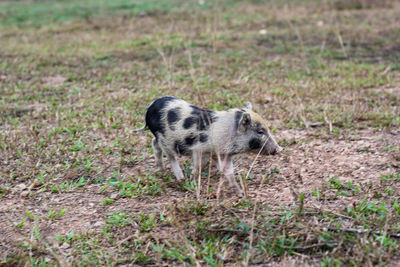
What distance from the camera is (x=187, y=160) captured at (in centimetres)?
487

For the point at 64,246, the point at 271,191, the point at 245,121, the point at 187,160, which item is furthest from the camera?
the point at 187,160

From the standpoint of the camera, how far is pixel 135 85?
728cm

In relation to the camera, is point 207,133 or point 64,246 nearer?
point 64,246

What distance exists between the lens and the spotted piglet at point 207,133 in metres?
4.03

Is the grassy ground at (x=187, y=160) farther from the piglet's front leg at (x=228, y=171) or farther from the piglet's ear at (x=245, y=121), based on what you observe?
the piglet's ear at (x=245, y=121)

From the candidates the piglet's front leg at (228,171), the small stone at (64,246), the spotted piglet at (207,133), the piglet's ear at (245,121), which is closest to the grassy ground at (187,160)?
the small stone at (64,246)

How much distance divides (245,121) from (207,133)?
37cm

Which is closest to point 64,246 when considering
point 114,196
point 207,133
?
point 114,196

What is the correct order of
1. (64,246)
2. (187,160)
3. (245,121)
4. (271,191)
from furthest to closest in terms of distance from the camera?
(187,160) < (271,191) < (245,121) < (64,246)

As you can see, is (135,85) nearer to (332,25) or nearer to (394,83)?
(394,83)

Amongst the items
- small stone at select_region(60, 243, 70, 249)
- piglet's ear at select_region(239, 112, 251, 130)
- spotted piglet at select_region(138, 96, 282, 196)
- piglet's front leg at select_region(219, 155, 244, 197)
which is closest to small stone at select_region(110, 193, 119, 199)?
spotted piglet at select_region(138, 96, 282, 196)

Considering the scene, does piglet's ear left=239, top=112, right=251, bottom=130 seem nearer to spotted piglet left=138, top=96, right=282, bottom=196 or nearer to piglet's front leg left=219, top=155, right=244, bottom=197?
spotted piglet left=138, top=96, right=282, bottom=196

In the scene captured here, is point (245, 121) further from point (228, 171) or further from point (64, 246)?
point (64, 246)

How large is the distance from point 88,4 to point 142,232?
1319cm
